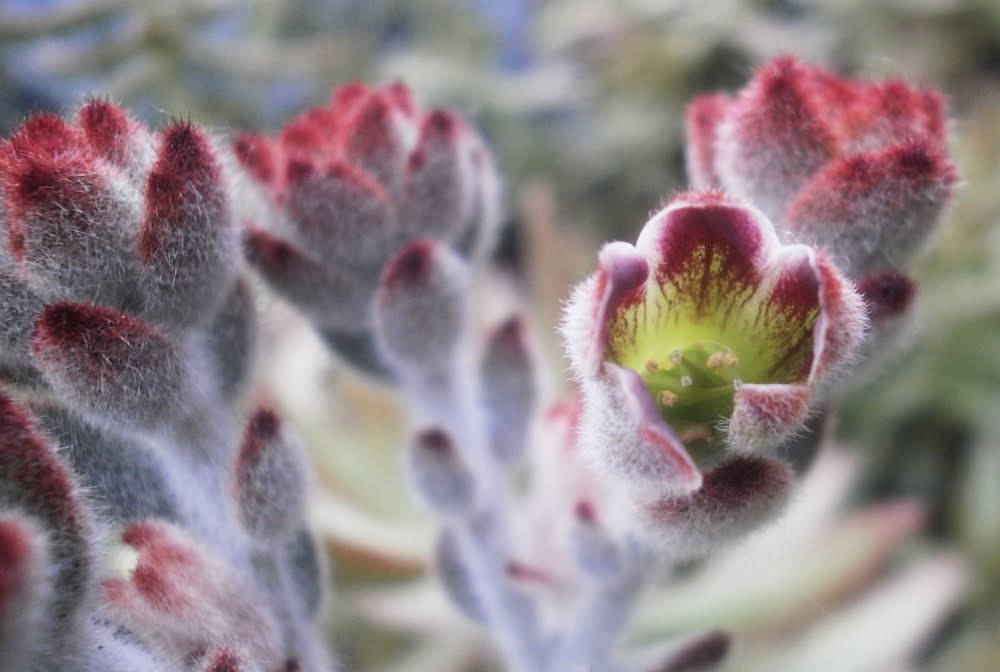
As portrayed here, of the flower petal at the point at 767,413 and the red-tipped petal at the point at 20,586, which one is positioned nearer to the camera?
the red-tipped petal at the point at 20,586


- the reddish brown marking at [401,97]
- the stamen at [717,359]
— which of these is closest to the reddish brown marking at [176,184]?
the reddish brown marking at [401,97]

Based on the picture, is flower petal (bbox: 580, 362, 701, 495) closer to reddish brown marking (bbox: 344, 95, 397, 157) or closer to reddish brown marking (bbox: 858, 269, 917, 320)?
reddish brown marking (bbox: 858, 269, 917, 320)

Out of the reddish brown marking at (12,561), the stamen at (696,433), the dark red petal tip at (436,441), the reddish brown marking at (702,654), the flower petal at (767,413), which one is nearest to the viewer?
the reddish brown marking at (12,561)

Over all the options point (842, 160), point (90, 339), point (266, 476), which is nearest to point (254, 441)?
point (266, 476)

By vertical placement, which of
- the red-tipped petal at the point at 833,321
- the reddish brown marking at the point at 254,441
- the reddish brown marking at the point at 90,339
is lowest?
the red-tipped petal at the point at 833,321

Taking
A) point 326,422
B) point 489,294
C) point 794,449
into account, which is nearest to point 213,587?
point 794,449

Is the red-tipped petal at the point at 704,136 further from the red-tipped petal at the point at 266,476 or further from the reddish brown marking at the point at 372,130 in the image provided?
the red-tipped petal at the point at 266,476
